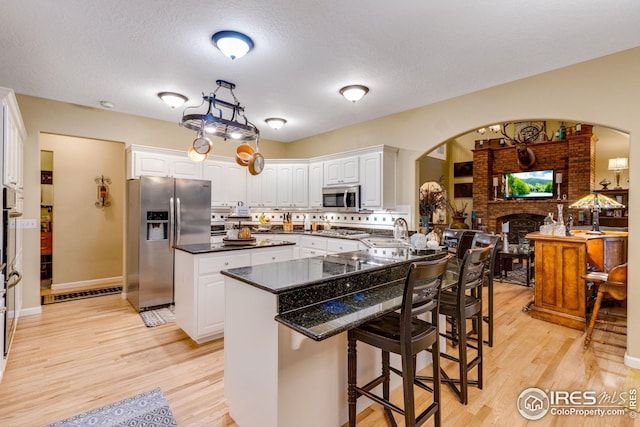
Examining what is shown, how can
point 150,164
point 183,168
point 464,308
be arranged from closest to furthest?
point 464,308
point 150,164
point 183,168

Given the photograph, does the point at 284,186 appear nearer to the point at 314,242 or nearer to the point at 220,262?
the point at 314,242

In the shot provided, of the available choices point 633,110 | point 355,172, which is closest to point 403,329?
point 633,110

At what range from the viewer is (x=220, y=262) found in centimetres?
328

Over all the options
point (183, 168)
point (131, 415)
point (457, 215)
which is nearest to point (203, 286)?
point (131, 415)

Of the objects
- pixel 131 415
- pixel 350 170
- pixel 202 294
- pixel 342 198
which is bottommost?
pixel 131 415

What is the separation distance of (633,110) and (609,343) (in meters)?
2.32

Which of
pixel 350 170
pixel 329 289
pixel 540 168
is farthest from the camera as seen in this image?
pixel 540 168

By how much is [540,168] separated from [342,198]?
5970mm

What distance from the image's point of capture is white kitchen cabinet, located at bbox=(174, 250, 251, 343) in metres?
3.13

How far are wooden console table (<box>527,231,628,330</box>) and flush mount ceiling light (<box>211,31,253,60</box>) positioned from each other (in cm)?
402

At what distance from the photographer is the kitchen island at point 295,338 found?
1646mm

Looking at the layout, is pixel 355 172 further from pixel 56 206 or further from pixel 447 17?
pixel 56 206

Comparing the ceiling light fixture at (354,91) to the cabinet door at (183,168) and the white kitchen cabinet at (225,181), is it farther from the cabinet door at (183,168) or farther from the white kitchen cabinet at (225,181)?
the cabinet door at (183,168)

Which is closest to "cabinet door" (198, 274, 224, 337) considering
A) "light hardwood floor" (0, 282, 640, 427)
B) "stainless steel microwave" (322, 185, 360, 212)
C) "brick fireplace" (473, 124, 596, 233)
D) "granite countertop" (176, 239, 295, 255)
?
"light hardwood floor" (0, 282, 640, 427)
